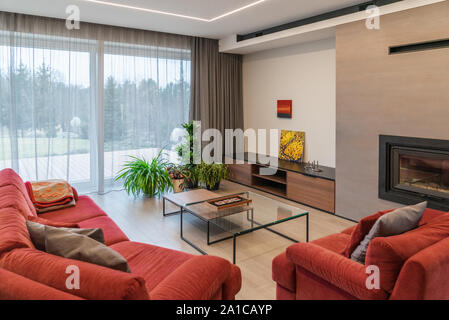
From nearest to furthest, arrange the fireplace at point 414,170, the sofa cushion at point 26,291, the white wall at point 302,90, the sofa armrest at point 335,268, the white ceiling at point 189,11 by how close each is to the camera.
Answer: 1. the sofa cushion at point 26,291
2. the sofa armrest at point 335,268
3. the fireplace at point 414,170
4. the white ceiling at point 189,11
5. the white wall at point 302,90

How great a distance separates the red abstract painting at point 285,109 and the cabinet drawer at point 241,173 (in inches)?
39.2

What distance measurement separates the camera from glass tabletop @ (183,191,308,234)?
2.97 meters

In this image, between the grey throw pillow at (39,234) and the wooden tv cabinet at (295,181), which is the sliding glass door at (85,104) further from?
the grey throw pillow at (39,234)

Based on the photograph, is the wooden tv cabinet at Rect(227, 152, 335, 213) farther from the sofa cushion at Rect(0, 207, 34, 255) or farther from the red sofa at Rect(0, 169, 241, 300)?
the sofa cushion at Rect(0, 207, 34, 255)

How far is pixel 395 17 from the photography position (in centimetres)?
328

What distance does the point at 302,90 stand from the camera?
508cm

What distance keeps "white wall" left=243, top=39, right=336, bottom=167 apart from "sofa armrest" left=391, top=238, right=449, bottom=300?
3211mm

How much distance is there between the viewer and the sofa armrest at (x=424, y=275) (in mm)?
1496

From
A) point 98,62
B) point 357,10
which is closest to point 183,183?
point 98,62

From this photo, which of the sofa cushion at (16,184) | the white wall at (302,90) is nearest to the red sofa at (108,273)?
the sofa cushion at (16,184)

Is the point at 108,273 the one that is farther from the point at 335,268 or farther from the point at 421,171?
the point at 421,171

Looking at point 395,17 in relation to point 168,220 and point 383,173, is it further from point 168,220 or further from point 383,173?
point 168,220

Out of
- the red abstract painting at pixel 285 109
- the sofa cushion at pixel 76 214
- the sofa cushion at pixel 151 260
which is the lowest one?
the sofa cushion at pixel 151 260

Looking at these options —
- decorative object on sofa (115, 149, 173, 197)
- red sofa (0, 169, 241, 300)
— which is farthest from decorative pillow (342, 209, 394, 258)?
decorative object on sofa (115, 149, 173, 197)
